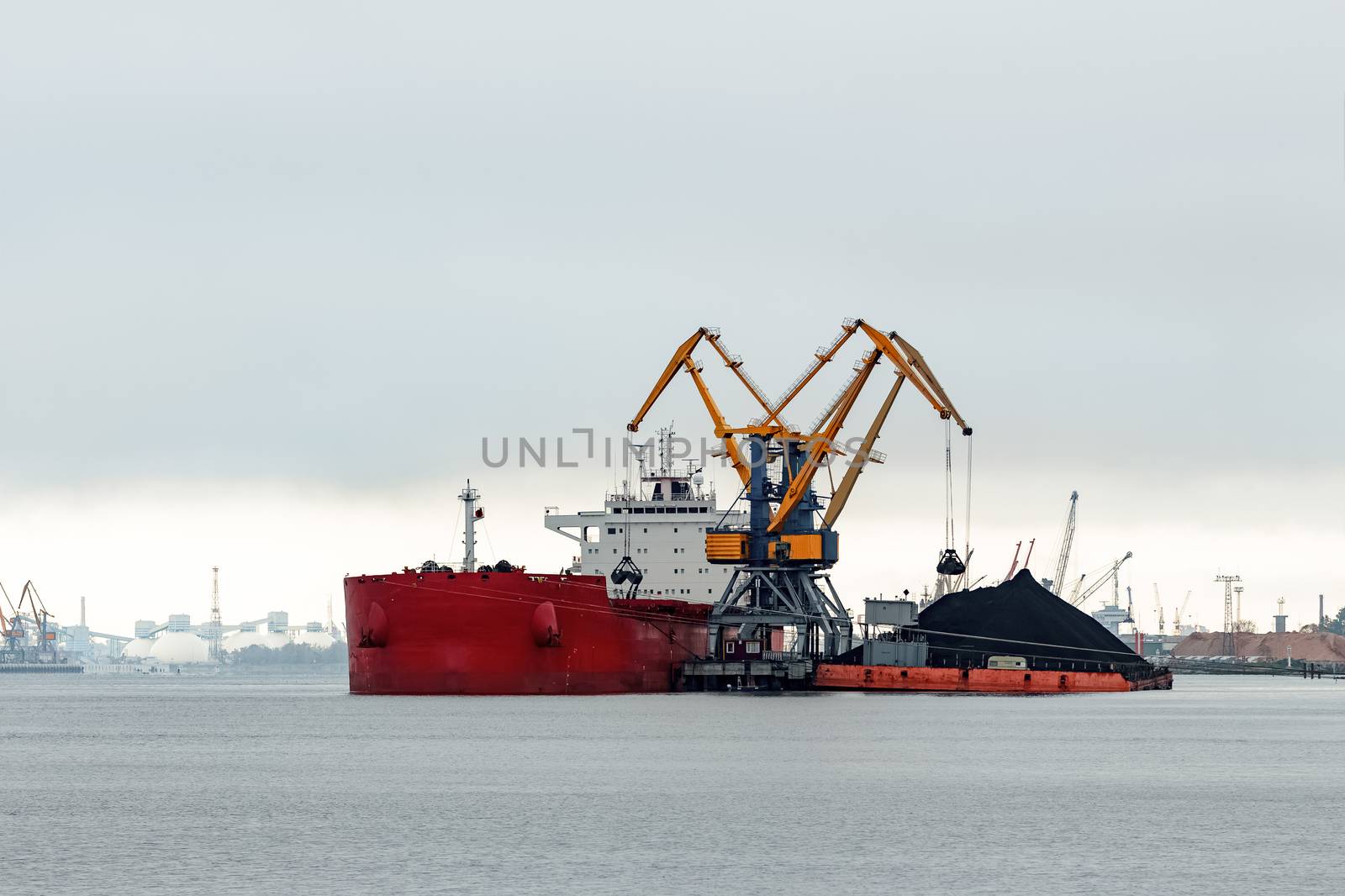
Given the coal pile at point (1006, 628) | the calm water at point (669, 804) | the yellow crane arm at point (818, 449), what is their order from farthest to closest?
the coal pile at point (1006, 628)
the yellow crane arm at point (818, 449)
the calm water at point (669, 804)

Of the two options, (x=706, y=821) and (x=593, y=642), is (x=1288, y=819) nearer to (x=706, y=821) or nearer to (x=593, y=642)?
(x=706, y=821)

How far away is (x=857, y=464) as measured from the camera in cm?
7600

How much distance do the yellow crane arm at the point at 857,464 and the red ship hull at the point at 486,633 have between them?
39.4 ft

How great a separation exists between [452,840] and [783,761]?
14.8 meters

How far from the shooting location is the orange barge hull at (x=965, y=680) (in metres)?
73.2

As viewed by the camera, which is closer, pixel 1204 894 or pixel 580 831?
pixel 1204 894

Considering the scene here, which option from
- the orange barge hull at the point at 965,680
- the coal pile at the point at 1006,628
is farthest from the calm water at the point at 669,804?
the coal pile at the point at 1006,628

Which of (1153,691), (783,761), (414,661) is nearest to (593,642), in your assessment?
(414,661)

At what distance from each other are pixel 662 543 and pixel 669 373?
736 cm

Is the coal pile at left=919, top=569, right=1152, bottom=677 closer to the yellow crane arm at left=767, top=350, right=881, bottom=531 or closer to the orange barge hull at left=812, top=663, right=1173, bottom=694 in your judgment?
the orange barge hull at left=812, top=663, right=1173, bottom=694

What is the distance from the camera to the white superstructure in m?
78.4

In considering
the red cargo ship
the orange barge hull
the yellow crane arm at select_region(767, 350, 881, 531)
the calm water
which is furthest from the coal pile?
the red cargo ship

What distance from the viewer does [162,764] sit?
147ft

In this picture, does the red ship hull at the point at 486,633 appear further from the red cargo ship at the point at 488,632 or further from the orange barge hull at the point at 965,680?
the orange barge hull at the point at 965,680
